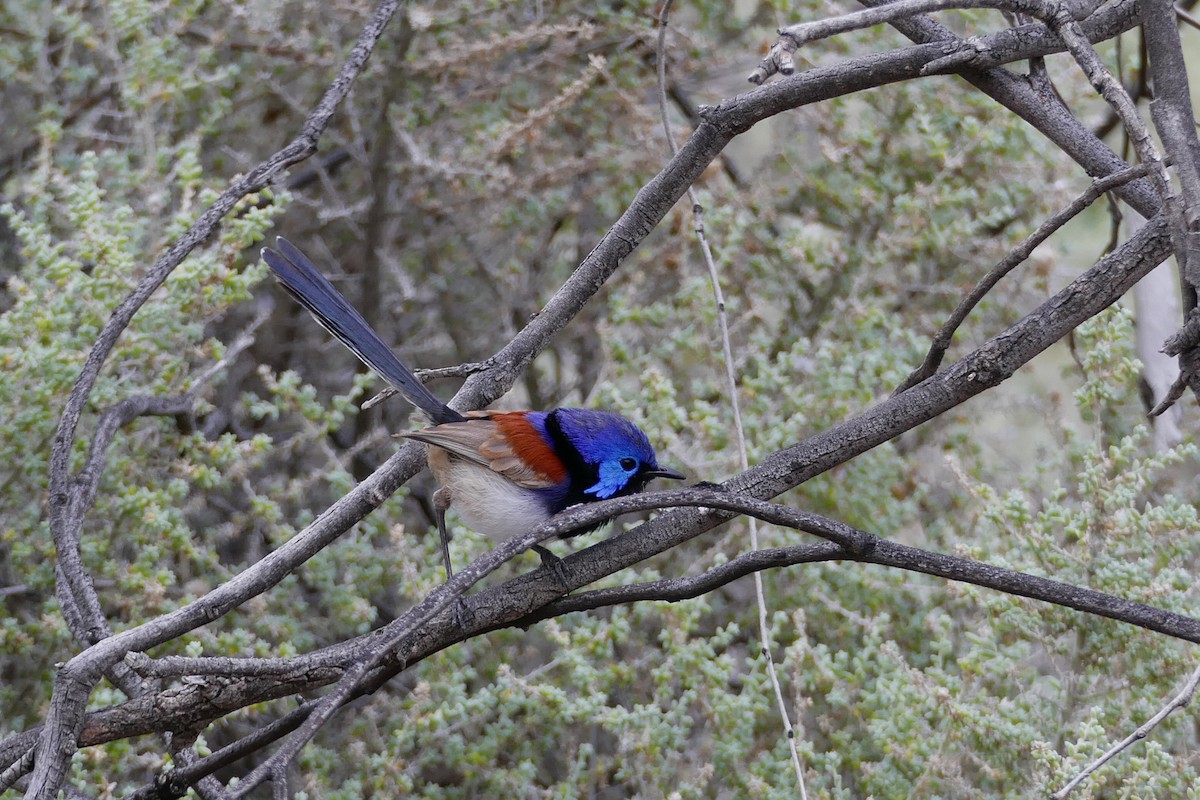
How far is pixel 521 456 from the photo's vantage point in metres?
2.59

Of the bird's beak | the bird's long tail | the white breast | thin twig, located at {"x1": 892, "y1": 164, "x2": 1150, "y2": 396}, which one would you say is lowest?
the white breast

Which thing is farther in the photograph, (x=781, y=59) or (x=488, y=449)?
(x=488, y=449)

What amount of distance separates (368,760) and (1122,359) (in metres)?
2.01

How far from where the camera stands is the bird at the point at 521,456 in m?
2.54

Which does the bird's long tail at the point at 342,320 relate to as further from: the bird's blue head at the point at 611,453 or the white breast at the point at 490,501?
the bird's blue head at the point at 611,453

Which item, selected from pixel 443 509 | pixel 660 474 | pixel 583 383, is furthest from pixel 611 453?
pixel 583 383

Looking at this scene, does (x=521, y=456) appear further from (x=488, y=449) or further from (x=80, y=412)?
(x=80, y=412)

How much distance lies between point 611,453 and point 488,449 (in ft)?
0.91

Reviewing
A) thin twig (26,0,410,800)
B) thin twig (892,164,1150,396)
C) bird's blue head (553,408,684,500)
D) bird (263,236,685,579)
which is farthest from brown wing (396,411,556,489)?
thin twig (892,164,1150,396)

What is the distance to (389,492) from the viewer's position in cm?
225

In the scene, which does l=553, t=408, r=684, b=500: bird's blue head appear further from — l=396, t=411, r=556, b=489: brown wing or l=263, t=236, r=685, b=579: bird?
l=396, t=411, r=556, b=489: brown wing

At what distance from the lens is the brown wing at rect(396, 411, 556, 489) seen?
252 centimetres

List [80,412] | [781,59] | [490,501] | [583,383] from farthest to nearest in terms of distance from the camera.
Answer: [583,383], [490,501], [80,412], [781,59]

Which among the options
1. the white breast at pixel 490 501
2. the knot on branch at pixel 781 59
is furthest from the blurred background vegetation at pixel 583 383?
the knot on branch at pixel 781 59
